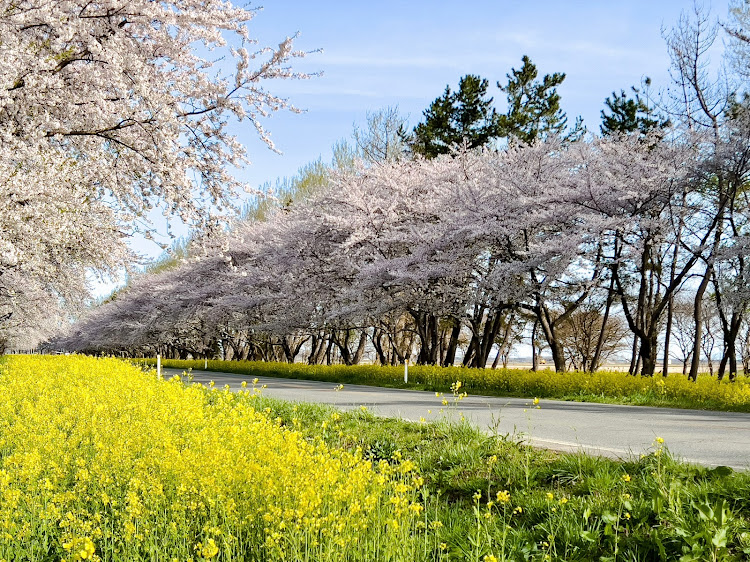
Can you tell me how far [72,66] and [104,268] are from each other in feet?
17.7

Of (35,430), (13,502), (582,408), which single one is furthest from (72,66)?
(582,408)

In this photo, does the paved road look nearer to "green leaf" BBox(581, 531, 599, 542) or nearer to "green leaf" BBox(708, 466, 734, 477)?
"green leaf" BBox(708, 466, 734, 477)

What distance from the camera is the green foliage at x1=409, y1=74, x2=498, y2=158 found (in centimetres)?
3447

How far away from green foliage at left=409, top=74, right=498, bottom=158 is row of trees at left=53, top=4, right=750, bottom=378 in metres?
0.09

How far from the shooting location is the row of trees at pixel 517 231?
53.2 feet

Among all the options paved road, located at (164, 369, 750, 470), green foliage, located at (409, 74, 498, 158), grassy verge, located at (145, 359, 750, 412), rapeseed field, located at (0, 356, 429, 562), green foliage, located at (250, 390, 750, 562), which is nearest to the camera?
rapeseed field, located at (0, 356, 429, 562)

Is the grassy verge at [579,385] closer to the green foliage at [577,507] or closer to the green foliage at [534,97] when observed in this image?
the green foliage at [577,507]

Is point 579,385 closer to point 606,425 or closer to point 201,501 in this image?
point 606,425

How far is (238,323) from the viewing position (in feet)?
120

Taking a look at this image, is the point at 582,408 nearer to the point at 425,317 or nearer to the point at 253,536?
the point at 253,536

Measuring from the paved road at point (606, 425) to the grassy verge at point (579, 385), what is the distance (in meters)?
1.08

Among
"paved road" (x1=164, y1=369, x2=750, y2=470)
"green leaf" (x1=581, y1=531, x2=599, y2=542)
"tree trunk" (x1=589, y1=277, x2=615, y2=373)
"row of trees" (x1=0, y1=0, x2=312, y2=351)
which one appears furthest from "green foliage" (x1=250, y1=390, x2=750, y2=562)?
"tree trunk" (x1=589, y1=277, x2=615, y2=373)

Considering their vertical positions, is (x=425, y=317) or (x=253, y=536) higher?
(x=425, y=317)

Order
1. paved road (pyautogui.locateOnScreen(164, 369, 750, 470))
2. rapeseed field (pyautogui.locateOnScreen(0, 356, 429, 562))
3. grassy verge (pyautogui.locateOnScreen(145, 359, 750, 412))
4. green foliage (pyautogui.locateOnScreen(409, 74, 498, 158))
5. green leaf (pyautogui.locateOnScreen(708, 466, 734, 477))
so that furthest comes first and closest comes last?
green foliage (pyautogui.locateOnScreen(409, 74, 498, 158)), grassy verge (pyautogui.locateOnScreen(145, 359, 750, 412)), paved road (pyautogui.locateOnScreen(164, 369, 750, 470)), green leaf (pyautogui.locateOnScreen(708, 466, 734, 477)), rapeseed field (pyautogui.locateOnScreen(0, 356, 429, 562))
